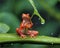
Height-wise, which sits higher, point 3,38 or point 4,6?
A: point 4,6

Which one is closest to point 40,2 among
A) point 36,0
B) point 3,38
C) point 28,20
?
point 36,0

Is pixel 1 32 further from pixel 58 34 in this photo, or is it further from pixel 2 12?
pixel 58 34

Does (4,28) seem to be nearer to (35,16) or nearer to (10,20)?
(10,20)

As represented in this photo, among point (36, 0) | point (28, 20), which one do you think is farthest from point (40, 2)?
point (28, 20)

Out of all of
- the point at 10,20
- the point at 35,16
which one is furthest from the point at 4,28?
the point at 35,16

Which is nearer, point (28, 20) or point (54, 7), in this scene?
point (28, 20)
